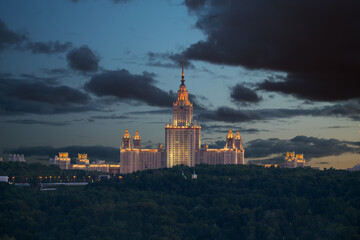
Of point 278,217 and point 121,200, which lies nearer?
point 278,217

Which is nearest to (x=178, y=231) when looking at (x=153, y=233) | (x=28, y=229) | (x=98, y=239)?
(x=153, y=233)

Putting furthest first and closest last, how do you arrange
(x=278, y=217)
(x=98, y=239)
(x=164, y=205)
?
1. (x=164, y=205)
2. (x=278, y=217)
3. (x=98, y=239)

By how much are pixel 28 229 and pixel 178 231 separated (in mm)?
29806

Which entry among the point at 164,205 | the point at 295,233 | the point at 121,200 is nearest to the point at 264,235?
the point at 295,233

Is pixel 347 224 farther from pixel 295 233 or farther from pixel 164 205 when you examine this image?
pixel 164 205

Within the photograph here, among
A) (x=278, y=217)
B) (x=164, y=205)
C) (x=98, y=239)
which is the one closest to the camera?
(x=98, y=239)

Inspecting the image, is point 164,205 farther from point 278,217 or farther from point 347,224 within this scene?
point 347,224

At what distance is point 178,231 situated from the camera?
168m

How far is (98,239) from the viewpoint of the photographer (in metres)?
162

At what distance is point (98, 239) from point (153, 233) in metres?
12.1

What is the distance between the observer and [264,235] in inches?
6427

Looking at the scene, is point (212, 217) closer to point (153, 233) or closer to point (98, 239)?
point (153, 233)

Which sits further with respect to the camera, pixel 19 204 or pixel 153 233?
pixel 19 204

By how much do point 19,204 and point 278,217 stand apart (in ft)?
181
